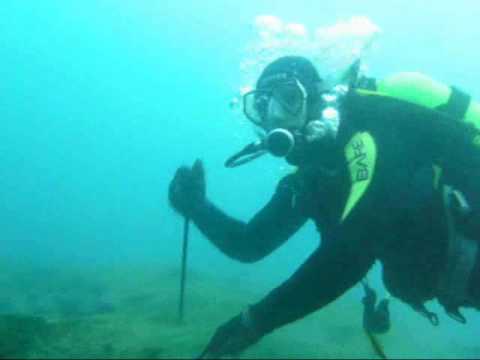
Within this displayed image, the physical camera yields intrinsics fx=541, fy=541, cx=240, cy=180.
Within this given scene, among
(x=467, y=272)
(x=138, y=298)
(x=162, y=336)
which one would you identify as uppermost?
(x=467, y=272)

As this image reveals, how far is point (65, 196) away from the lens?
59.0m

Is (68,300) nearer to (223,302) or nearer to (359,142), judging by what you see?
(223,302)

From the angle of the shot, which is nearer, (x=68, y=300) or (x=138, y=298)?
(x=138, y=298)

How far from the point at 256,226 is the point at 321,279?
1.44 metres

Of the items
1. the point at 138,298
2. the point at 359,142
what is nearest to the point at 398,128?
the point at 359,142

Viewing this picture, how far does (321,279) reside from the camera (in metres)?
2.36

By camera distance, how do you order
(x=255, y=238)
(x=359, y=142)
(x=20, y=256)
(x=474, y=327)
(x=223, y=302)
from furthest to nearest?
(x=20, y=256) → (x=474, y=327) → (x=223, y=302) → (x=255, y=238) → (x=359, y=142)

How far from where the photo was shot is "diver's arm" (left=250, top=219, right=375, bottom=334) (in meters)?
2.31

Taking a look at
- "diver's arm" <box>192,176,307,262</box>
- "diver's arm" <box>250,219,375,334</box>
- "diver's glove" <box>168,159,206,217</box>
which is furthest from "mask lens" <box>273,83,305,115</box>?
"diver's glove" <box>168,159,206,217</box>

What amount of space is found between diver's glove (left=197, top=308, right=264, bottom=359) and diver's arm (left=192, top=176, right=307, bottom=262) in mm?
922

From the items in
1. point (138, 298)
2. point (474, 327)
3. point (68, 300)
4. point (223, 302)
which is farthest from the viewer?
point (474, 327)

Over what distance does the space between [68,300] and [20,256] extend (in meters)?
9.20

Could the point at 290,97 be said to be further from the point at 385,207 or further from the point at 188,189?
the point at 188,189

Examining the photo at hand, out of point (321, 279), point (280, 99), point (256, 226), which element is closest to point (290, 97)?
point (280, 99)
